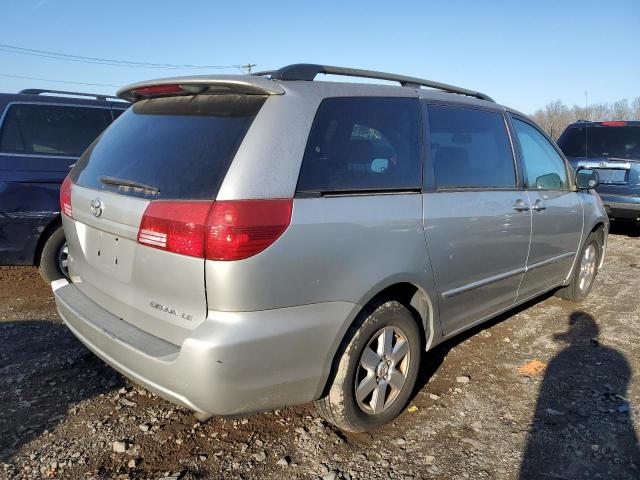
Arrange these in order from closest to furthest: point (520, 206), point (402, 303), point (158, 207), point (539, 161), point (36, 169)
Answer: point (158, 207)
point (402, 303)
point (520, 206)
point (539, 161)
point (36, 169)

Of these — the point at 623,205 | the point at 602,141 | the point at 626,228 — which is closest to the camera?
the point at 623,205

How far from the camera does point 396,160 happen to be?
2766mm

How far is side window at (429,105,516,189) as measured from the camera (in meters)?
3.05

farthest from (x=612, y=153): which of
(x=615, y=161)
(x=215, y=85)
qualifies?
(x=215, y=85)

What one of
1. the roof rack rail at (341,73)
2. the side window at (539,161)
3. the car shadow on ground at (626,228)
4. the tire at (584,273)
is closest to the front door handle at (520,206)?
the side window at (539,161)

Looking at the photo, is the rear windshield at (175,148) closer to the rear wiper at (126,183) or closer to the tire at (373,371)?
the rear wiper at (126,183)

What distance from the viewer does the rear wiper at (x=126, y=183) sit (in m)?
2.24

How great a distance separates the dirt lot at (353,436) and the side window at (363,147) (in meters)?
1.36

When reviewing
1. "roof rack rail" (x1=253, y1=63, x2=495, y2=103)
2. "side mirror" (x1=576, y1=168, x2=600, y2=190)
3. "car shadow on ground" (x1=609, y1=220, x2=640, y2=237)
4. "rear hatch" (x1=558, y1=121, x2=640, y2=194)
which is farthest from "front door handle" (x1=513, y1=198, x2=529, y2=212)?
"car shadow on ground" (x1=609, y1=220, x2=640, y2=237)

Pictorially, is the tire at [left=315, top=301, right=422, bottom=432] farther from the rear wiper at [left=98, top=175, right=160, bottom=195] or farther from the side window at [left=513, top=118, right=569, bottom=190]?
the side window at [left=513, top=118, right=569, bottom=190]

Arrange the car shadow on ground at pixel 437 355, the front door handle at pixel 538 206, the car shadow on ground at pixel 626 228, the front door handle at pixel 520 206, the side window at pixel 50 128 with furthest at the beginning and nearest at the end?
the car shadow on ground at pixel 626 228, the side window at pixel 50 128, the front door handle at pixel 538 206, the front door handle at pixel 520 206, the car shadow on ground at pixel 437 355

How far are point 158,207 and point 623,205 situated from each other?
304 inches

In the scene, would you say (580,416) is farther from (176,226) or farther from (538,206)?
(176,226)

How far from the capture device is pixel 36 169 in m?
4.47
